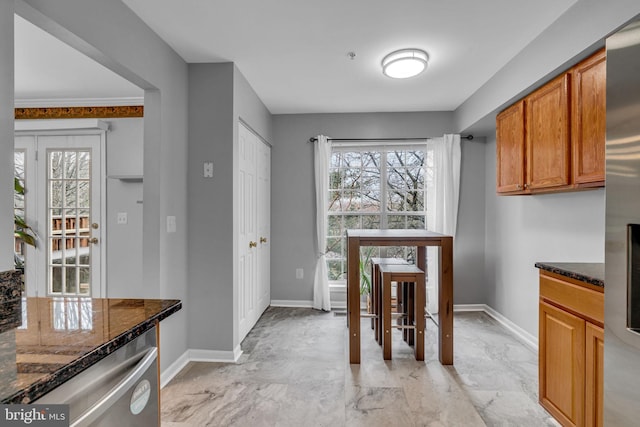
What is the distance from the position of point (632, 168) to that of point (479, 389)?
184cm

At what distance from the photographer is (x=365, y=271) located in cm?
427

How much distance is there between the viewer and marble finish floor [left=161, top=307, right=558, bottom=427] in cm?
201

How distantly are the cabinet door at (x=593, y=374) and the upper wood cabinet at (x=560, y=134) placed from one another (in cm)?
88

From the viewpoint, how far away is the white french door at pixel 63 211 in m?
3.68

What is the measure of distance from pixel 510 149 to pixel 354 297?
1.86 metres

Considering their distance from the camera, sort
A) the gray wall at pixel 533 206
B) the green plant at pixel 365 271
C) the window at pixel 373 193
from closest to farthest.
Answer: the gray wall at pixel 533 206 < the green plant at pixel 365 271 < the window at pixel 373 193

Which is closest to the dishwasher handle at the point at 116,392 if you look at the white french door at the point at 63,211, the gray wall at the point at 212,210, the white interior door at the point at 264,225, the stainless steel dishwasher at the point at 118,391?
the stainless steel dishwasher at the point at 118,391

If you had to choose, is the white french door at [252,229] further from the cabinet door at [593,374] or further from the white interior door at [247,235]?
the cabinet door at [593,374]

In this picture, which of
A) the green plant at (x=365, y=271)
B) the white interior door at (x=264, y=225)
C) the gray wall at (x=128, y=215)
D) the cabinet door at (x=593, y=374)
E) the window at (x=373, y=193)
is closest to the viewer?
the cabinet door at (x=593, y=374)

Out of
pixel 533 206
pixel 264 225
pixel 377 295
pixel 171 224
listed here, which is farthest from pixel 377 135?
pixel 171 224

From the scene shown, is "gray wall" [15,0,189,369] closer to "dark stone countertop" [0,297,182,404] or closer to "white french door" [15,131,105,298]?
"dark stone countertop" [0,297,182,404]

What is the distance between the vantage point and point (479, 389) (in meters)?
2.32

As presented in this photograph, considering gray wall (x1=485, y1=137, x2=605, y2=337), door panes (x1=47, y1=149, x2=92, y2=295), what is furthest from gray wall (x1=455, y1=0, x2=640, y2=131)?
door panes (x1=47, y1=149, x2=92, y2=295)

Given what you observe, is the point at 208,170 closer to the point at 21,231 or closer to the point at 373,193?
the point at 373,193
